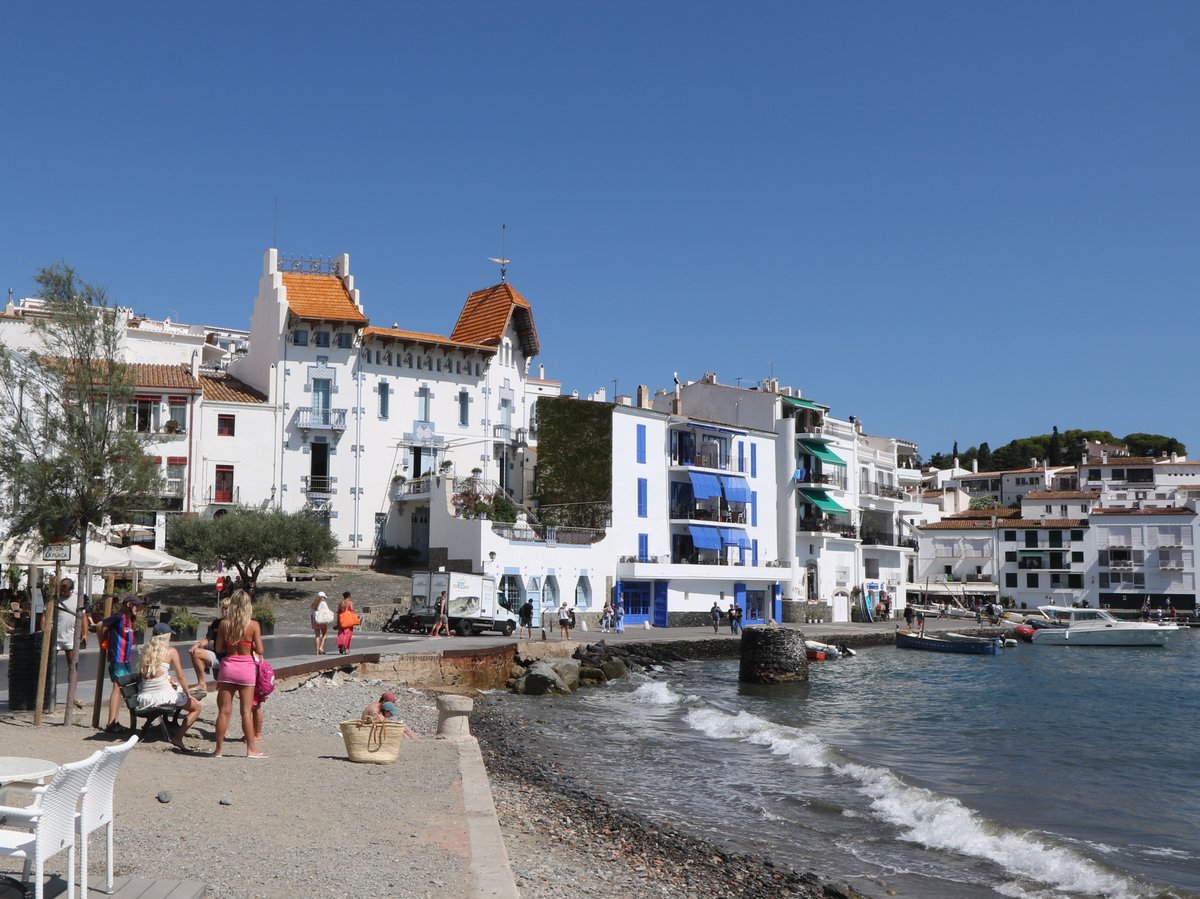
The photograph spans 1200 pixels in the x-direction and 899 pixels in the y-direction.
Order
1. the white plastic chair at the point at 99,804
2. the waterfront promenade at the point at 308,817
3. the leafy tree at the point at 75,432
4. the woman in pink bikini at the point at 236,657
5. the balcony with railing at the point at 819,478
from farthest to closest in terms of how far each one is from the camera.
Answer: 1. the balcony with railing at the point at 819,478
2. the leafy tree at the point at 75,432
3. the woman in pink bikini at the point at 236,657
4. the waterfront promenade at the point at 308,817
5. the white plastic chair at the point at 99,804

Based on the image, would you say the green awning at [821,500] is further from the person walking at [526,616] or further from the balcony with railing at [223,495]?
the balcony with railing at [223,495]

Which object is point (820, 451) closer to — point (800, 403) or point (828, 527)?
point (800, 403)

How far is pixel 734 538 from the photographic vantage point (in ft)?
204

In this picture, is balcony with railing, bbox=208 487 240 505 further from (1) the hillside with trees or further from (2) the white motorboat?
(1) the hillside with trees

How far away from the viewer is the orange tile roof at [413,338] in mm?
57656

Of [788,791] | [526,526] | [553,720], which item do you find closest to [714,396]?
[526,526]

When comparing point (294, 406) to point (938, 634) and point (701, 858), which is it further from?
point (701, 858)

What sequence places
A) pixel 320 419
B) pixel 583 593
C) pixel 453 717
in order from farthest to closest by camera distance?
pixel 320 419
pixel 583 593
pixel 453 717

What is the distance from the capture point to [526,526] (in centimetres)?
5044

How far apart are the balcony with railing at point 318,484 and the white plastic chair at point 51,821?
50717 millimetres

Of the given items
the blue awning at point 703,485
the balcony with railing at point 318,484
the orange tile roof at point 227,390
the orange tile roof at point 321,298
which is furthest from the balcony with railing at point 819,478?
the orange tile roof at point 227,390

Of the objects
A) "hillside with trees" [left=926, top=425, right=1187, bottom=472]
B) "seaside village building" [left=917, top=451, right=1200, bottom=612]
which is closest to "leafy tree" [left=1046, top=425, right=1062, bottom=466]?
"hillside with trees" [left=926, top=425, right=1187, bottom=472]

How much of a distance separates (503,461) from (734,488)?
505 inches

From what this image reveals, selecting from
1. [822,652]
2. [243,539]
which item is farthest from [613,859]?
[822,652]
